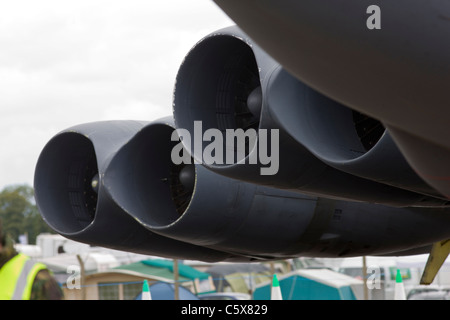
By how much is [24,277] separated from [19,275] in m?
0.02

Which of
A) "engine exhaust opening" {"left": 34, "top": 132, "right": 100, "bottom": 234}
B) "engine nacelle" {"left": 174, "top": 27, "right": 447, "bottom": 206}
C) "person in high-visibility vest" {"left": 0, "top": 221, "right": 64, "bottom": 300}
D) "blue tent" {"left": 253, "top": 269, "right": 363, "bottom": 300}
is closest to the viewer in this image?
"person in high-visibility vest" {"left": 0, "top": 221, "right": 64, "bottom": 300}

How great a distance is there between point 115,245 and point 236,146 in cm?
261

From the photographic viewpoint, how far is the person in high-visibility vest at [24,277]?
2.43 metres

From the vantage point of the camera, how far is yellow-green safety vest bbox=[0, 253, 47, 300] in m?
2.44

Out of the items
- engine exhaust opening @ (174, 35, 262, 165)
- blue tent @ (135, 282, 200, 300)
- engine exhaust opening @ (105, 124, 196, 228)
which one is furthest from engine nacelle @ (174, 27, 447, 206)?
blue tent @ (135, 282, 200, 300)

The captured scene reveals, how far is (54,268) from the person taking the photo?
20953 mm

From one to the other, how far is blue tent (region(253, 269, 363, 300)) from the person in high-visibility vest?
1373 cm

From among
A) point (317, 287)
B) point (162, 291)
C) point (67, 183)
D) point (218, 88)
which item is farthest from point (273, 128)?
point (317, 287)

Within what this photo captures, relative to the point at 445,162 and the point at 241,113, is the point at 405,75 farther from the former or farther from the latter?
the point at 241,113

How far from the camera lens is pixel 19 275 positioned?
2445 millimetres

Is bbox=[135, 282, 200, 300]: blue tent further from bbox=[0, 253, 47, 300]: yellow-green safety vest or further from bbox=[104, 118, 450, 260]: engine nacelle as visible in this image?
bbox=[0, 253, 47, 300]: yellow-green safety vest

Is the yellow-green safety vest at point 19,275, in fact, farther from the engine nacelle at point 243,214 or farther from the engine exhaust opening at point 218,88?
the engine nacelle at point 243,214

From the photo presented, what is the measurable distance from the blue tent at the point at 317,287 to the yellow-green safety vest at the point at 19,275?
1375 centimetres

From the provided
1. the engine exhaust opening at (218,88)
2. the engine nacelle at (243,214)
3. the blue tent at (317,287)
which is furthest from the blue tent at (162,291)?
the engine exhaust opening at (218,88)
